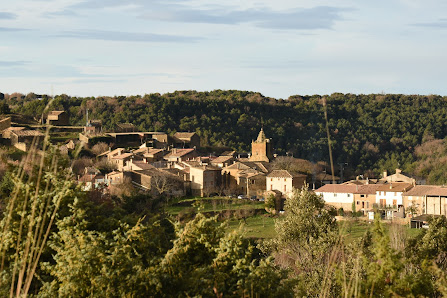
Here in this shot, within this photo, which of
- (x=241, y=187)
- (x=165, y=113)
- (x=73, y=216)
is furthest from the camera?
(x=165, y=113)

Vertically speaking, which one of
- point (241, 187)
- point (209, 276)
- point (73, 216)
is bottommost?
point (241, 187)

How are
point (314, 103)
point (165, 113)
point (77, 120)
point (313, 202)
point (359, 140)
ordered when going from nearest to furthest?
1. point (313, 202)
2. point (77, 120)
3. point (165, 113)
4. point (359, 140)
5. point (314, 103)

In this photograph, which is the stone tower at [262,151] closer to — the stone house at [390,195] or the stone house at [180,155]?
the stone house at [180,155]

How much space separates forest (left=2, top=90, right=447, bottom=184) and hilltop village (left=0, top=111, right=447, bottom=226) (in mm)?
9743

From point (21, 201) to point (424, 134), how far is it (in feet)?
268

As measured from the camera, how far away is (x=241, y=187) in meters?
45.6

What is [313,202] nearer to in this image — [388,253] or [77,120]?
[388,253]

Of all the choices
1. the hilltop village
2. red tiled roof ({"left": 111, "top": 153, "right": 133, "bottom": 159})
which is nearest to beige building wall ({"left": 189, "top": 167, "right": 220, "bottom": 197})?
the hilltop village

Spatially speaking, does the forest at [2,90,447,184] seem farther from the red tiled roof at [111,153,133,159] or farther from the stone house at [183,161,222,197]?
the stone house at [183,161,222,197]

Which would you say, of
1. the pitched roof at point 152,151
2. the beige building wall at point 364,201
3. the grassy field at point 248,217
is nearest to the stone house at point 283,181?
the grassy field at point 248,217

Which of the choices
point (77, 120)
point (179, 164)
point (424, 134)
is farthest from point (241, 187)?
point (424, 134)

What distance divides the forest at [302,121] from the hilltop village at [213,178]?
9743mm

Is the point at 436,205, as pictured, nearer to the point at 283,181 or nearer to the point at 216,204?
the point at 283,181

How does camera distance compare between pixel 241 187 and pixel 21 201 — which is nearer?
pixel 21 201
